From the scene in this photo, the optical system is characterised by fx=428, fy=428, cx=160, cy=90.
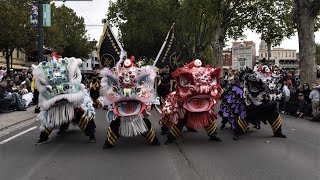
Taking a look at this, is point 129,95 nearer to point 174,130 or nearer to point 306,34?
point 174,130

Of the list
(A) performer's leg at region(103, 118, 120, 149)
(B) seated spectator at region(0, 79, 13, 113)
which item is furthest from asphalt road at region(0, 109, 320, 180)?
(B) seated spectator at region(0, 79, 13, 113)

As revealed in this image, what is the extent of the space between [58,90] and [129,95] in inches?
60.0

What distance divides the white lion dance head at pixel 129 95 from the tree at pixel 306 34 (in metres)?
12.0

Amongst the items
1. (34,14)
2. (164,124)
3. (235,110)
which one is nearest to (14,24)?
(34,14)

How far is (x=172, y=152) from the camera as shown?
823 cm

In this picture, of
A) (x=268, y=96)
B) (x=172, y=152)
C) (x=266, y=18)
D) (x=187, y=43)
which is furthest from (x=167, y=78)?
(x=187, y=43)

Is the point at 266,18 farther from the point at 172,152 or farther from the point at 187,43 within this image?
the point at 172,152

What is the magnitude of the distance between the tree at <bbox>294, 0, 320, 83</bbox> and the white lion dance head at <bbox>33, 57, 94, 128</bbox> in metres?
12.6

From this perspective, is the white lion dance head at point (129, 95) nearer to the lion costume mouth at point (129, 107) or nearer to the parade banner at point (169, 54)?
the lion costume mouth at point (129, 107)

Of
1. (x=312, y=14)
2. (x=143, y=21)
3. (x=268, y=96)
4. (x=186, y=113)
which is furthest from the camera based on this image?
(x=143, y=21)

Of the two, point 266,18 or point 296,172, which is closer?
point 296,172

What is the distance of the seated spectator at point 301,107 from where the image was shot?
15000 mm

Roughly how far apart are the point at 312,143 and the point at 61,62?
565 centimetres

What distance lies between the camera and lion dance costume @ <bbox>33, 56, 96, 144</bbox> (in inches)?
343
